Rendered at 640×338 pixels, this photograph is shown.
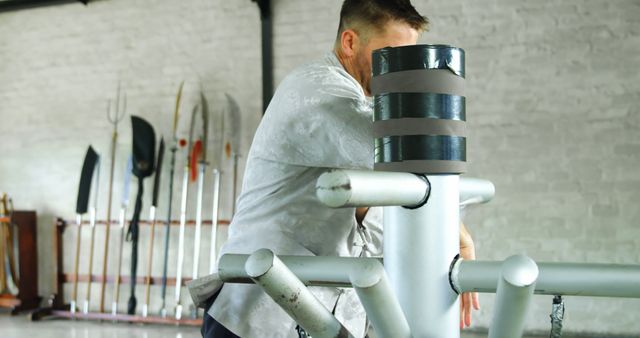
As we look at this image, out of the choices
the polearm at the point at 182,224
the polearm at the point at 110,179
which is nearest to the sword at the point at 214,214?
the polearm at the point at 182,224

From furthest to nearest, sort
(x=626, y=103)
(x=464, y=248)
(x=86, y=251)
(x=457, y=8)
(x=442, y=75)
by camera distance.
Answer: (x=86, y=251) < (x=457, y=8) < (x=626, y=103) < (x=464, y=248) < (x=442, y=75)

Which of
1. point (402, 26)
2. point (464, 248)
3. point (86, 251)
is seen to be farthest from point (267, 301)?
point (86, 251)

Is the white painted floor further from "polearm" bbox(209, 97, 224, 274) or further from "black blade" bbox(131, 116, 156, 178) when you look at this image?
"black blade" bbox(131, 116, 156, 178)

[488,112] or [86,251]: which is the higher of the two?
[488,112]

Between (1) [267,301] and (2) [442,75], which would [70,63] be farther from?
(2) [442,75]

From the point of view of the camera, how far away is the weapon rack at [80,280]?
18.2 feet

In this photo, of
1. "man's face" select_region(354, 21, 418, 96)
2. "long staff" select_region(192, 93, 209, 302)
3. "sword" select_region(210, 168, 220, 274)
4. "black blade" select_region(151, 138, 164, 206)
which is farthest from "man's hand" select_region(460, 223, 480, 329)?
"black blade" select_region(151, 138, 164, 206)

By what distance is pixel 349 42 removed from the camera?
54.7 inches

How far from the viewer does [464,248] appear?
3.77 feet

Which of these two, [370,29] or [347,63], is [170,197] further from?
[370,29]

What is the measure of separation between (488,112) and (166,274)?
3.24 metres

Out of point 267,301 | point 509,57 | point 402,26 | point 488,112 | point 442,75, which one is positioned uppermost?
point 509,57

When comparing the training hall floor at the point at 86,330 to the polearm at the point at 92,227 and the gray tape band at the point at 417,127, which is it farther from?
the gray tape band at the point at 417,127

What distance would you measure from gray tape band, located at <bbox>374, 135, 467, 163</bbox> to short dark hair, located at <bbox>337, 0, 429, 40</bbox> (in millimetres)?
608
